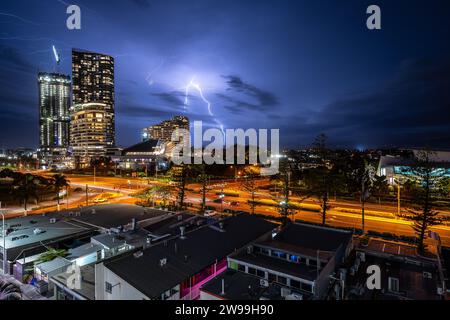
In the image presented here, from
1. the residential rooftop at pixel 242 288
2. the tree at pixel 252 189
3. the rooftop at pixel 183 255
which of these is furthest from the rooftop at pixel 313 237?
the tree at pixel 252 189

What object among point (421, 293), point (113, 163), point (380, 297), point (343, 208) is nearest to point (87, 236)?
point (380, 297)

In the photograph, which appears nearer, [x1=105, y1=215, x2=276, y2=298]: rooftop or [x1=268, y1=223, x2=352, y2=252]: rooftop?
[x1=105, y1=215, x2=276, y2=298]: rooftop

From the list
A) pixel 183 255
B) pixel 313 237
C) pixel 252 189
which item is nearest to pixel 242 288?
pixel 183 255

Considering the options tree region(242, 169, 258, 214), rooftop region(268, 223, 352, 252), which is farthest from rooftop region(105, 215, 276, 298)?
tree region(242, 169, 258, 214)

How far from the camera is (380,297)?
14000 millimetres

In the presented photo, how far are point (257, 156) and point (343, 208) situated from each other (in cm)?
7375

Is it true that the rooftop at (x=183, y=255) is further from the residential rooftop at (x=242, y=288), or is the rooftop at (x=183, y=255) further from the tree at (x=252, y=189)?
the tree at (x=252, y=189)

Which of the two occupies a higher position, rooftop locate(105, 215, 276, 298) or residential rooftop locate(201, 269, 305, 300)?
rooftop locate(105, 215, 276, 298)

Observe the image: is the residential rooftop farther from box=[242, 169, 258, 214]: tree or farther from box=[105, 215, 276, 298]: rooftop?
box=[242, 169, 258, 214]: tree

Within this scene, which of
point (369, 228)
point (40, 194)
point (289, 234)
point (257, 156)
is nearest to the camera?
point (289, 234)

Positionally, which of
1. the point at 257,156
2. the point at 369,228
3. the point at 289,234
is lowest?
the point at 369,228

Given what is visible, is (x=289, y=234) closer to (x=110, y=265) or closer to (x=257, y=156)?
(x=110, y=265)

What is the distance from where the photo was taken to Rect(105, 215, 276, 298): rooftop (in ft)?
48.8

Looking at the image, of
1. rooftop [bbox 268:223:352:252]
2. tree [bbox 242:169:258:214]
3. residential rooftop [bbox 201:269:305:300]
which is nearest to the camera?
residential rooftop [bbox 201:269:305:300]
